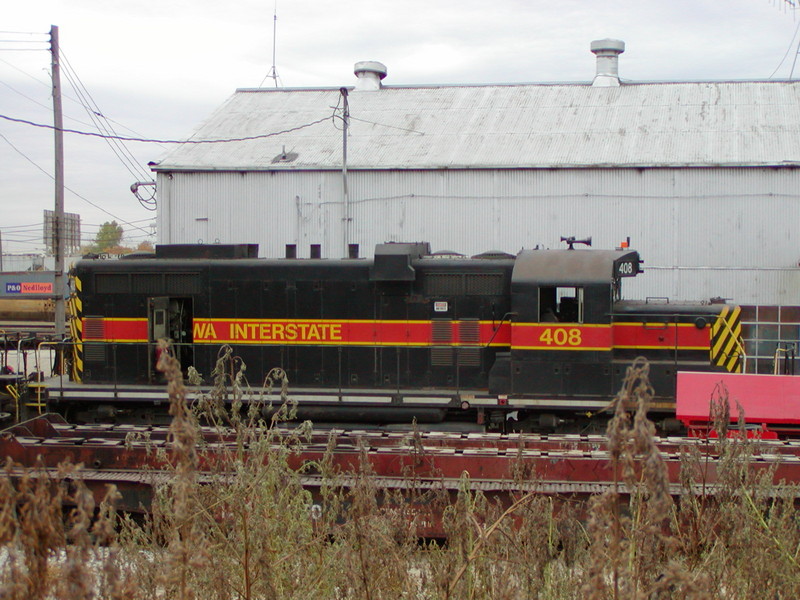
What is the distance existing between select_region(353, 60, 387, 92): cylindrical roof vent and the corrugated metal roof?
2.45ft

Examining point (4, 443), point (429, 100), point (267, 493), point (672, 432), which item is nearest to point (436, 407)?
point (672, 432)

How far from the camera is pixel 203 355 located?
13203 mm

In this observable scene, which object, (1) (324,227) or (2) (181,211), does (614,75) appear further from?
(2) (181,211)

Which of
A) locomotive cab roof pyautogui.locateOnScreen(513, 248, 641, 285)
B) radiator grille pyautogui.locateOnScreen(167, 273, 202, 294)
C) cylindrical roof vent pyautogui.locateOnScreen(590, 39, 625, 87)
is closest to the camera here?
Answer: locomotive cab roof pyautogui.locateOnScreen(513, 248, 641, 285)

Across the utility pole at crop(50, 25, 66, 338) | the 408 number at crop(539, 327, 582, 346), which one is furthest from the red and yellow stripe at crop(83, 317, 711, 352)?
the utility pole at crop(50, 25, 66, 338)

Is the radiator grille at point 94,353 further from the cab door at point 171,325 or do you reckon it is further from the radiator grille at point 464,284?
the radiator grille at point 464,284

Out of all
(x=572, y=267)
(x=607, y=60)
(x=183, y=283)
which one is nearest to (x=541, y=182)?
(x=607, y=60)

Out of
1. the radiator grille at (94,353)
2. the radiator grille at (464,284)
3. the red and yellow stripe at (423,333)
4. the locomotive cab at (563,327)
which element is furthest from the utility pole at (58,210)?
the locomotive cab at (563,327)

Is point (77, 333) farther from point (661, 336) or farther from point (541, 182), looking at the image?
point (541, 182)

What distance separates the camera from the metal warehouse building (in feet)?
68.5

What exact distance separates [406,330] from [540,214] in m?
10.1

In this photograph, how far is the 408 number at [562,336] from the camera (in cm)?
1187

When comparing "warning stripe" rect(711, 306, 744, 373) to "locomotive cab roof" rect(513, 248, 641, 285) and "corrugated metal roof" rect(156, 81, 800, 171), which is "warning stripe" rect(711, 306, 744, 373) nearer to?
"locomotive cab roof" rect(513, 248, 641, 285)

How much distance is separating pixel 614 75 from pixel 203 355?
19106 millimetres
